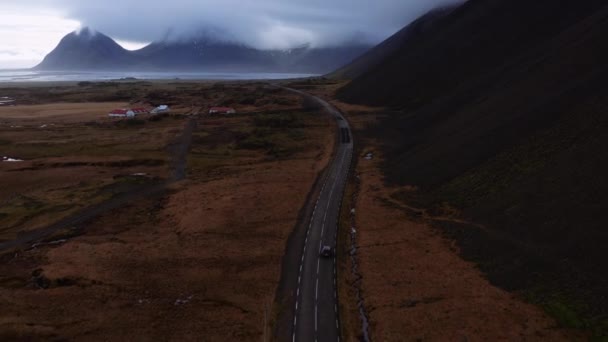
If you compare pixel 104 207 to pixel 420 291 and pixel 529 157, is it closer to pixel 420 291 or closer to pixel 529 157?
pixel 420 291

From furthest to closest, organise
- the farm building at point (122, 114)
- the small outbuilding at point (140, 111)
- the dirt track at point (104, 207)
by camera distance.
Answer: the small outbuilding at point (140, 111) < the farm building at point (122, 114) < the dirt track at point (104, 207)

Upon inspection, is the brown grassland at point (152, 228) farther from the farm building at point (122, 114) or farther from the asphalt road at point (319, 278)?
the farm building at point (122, 114)

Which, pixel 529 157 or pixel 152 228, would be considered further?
pixel 529 157

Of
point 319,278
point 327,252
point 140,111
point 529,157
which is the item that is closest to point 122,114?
point 140,111

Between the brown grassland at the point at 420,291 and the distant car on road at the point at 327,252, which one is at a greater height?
the distant car on road at the point at 327,252

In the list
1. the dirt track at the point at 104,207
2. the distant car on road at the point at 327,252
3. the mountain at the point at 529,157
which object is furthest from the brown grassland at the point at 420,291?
the dirt track at the point at 104,207

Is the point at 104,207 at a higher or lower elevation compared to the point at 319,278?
higher
